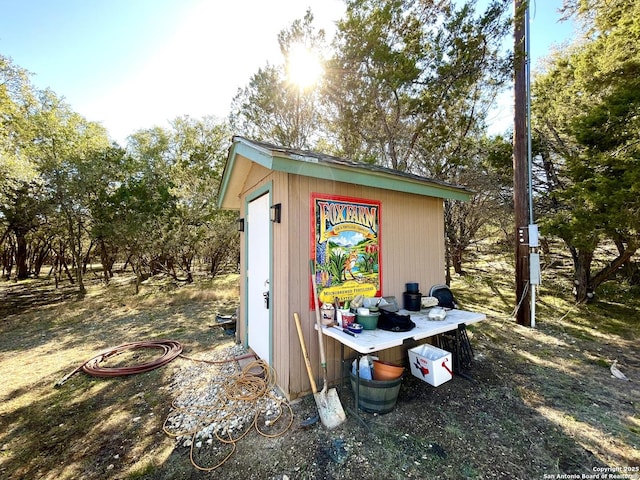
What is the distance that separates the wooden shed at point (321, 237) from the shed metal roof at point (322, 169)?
0.03 feet

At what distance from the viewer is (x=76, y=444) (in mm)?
2334

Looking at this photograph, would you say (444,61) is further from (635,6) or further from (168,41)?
(168,41)

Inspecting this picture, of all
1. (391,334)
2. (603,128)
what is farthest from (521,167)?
(391,334)

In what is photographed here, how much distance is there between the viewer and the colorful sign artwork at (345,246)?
289cm

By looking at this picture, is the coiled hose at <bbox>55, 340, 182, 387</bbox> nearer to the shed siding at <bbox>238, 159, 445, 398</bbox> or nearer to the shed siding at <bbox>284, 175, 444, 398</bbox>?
the shed siding at <bbox>238, 159, 445, 398</bbox>

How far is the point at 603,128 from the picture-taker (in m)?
4.91

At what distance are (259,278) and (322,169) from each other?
1754mm

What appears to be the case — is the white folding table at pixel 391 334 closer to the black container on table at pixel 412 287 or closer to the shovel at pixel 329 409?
the shovel at pixel 329 409

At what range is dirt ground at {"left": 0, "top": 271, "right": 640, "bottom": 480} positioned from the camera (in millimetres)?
2008

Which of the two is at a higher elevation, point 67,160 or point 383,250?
point 67,160

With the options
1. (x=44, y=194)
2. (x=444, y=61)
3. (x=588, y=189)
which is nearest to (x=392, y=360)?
(x=588, y=189)

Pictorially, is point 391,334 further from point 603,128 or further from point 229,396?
point 603,128

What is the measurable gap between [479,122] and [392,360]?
7.34 m

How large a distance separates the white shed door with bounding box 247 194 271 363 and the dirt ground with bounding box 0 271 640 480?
3.05 feet
